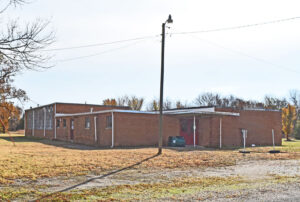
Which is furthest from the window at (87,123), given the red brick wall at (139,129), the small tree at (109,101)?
the small tree at (109,101)

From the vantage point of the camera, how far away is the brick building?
27047mm

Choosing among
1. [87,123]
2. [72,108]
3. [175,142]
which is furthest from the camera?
[72,108]

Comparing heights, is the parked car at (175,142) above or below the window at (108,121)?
below

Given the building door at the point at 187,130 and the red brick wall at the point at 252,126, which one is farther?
the building door at the point at 187,130

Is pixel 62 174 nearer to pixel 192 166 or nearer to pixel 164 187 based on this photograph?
pixel 164 187

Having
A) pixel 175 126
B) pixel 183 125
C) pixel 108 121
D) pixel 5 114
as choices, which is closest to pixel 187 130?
pixel 183 125

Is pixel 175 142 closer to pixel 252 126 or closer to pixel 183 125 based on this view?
pixel 183 125

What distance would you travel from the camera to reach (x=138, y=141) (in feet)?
91.1

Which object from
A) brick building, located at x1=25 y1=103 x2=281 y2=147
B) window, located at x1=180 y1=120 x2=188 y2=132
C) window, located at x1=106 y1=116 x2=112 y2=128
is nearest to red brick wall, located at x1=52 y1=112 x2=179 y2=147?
brick building, located at x1=25 y1=103 x2=281 y2=147

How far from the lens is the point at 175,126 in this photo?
3047 cm

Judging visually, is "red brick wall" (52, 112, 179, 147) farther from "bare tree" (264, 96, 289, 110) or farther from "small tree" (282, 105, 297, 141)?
"bare tree" (264, 96, 289, 110)

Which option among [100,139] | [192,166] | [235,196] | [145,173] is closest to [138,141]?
[100,139]

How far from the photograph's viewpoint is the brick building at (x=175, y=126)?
1065 inches

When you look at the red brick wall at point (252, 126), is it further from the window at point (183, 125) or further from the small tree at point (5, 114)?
the small tree at point (5, 114)
